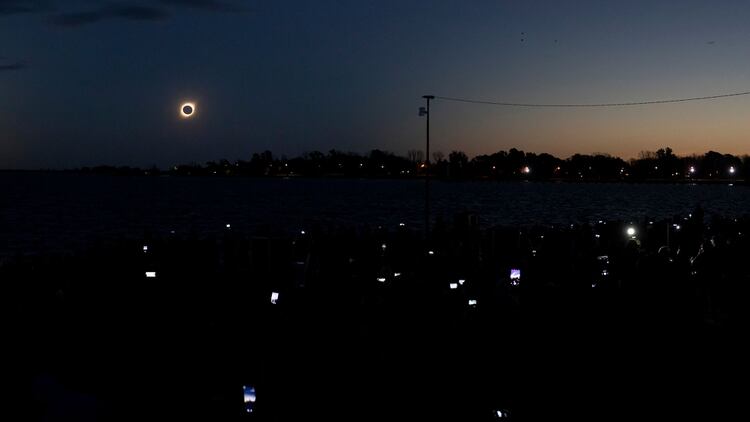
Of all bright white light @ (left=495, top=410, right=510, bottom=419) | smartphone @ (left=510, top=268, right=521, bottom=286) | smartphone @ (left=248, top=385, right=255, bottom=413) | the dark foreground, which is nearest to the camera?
bright white light @ (left=495, top=410, right=510, bottom=419)

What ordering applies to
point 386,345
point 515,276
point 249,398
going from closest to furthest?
1. point 249,398
2. point 386,345
3. point 515,276

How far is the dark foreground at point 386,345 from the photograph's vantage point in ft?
31.7

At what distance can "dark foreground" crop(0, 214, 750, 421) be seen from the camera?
31.7 ft

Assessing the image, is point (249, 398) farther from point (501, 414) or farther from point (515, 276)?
point (515, 276)

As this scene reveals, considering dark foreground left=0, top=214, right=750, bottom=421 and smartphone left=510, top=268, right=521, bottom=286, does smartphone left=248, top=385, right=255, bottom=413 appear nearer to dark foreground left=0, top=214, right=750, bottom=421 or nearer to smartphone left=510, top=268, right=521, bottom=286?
dark foreground left=0, top=214, right=750, bottom=421

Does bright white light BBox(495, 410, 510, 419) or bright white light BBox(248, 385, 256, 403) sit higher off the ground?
bright white light BBox(248, 385, 256, 403)

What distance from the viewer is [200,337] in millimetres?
11711

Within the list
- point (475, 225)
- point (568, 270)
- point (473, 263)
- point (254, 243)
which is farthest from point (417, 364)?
point (475, 225)

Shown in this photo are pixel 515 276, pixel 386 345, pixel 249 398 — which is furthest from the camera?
pixel 515 276

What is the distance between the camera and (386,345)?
11156 millimetres

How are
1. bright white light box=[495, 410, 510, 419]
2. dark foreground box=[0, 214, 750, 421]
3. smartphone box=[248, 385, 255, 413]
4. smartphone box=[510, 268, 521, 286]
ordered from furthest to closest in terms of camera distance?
smartphone box=[510, 268, 521, 286] < dark foreground box=[0, 214, 750, 421] < smartphone box=[248, 385, 255, 413] < bright white light box=[495, 410, 510, 419]

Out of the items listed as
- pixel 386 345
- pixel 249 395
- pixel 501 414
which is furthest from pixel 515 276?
pixel 249 395

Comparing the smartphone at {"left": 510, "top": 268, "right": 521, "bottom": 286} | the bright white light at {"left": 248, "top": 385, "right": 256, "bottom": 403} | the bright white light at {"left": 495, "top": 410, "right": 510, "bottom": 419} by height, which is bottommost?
the bright white light at {"left": 495, "top": 410, "right": 510, "bottom": 419}

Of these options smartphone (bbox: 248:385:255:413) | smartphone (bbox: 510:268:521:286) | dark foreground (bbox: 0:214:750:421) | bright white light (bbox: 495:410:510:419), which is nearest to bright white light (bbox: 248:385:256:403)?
smartphone (bbox: 248:385:255:413)
